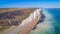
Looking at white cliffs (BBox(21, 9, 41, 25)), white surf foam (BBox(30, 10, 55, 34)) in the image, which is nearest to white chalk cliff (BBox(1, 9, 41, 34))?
white cliffs (BBox(21, 9, 41, 25))

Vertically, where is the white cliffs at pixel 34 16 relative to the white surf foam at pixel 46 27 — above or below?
above

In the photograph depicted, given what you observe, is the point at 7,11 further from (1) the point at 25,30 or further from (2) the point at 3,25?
(1) the point at 25,30

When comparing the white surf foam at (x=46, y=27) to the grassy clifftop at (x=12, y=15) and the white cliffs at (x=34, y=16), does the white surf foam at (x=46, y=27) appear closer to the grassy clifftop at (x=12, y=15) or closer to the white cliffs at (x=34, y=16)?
the white cliffs at (x=34, y=16)

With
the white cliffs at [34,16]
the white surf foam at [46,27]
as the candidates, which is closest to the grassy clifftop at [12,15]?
the white cliffs at [34,16]

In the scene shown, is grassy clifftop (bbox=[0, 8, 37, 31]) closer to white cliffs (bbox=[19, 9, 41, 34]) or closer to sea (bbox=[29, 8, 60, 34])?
white cliffs (bbox=[19, 9, 41, 34])

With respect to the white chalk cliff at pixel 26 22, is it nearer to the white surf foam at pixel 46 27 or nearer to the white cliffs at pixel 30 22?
the white cliffs at pixel 30 22

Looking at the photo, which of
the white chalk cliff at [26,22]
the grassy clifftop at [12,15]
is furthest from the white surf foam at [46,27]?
the grassy clifftop at [12,15]

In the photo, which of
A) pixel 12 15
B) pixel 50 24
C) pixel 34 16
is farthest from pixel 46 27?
pixel 12 15

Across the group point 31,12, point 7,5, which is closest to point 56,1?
point 31,12
